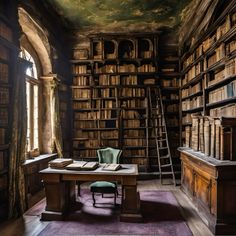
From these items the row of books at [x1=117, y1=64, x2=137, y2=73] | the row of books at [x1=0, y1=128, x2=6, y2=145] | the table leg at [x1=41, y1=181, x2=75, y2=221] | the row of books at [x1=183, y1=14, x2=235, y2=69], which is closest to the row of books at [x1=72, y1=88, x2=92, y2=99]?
the row of books at [x1=117, y1=64, x2=137, y2=73]

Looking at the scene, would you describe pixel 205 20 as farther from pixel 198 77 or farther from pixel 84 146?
pixel 84 146

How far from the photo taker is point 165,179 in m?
5.72

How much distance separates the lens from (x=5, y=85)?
3.40 meters

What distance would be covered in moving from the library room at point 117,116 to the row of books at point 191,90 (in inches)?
1.0

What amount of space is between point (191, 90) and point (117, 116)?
1.86 meters

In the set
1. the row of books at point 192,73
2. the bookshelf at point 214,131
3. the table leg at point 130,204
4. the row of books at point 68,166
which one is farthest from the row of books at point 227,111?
the row of books at point 68,166

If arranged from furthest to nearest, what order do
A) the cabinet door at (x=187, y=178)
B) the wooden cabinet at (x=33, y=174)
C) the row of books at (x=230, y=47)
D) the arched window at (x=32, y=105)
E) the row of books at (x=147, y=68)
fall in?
1. the row of books at (x=147, y=68)
2. the arched window at (x=32, y=105)
3. the wooden cabinet at (x=33, y=174)
4. the cabinet door at (x=187, y=178)
5. the row of books at (x=230, y=47)

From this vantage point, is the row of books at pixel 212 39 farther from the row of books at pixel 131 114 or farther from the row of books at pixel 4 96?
the row of books at pixel 4 96

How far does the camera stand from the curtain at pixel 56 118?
511 cm

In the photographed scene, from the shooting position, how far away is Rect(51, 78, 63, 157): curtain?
511 centimetres

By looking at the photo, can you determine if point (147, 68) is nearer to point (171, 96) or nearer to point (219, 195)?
point (171, 96)

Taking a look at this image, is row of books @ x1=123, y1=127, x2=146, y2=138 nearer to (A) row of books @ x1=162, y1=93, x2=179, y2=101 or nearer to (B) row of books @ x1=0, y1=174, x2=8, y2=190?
(A) row of books @ x1=162, y1=93, x2=179, y2=101

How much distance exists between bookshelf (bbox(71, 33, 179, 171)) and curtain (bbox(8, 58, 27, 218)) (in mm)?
2358

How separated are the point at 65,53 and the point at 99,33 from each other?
3.24 feet
